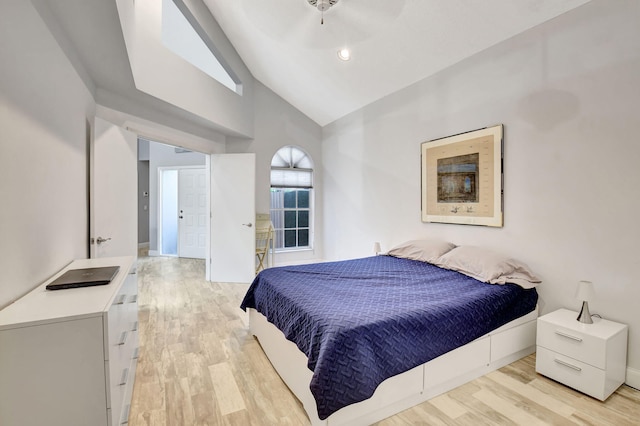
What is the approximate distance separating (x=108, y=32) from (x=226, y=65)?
2.64 m

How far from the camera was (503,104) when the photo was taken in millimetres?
2848

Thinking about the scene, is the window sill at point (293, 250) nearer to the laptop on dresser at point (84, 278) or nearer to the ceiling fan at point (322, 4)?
the laptop on dresser at point (84, 278)

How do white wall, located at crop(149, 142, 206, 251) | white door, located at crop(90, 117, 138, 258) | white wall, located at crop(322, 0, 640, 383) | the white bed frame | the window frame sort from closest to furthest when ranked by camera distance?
the white bed frame → white wall, located at crop(322, 0, 640, 383) → white door, located at crop(90, 117, 138, 258) → the window frame → white wall, located at crop(149, 142, 206, 251)

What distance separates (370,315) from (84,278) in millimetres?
1597

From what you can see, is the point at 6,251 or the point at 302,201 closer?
the point at 6,251

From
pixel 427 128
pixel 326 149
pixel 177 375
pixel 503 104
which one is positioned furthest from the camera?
pixel 326 149

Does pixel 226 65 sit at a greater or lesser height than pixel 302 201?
greater

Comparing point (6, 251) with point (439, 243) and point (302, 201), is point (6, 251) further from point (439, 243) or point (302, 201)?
point (302, 201)

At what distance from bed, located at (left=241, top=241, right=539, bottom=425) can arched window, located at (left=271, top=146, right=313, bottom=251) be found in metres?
2.76

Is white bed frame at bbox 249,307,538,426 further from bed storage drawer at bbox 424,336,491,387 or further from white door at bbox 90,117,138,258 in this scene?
white door at bbox 90,117,138,258

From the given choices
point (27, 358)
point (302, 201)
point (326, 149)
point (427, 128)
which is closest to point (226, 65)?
point (326, 149)

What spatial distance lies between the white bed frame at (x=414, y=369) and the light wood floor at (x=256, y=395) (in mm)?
57

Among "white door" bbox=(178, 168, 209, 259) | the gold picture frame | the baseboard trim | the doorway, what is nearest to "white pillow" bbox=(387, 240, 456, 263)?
the gold picture frame

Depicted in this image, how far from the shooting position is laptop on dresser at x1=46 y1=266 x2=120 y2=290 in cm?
152
